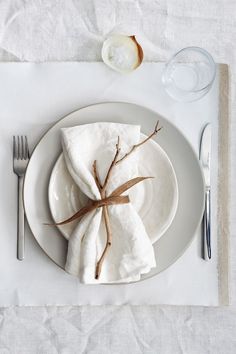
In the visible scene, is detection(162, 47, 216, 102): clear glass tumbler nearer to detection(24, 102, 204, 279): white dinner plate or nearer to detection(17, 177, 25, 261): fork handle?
detection(24, 102, 204, 279): white dinner plate

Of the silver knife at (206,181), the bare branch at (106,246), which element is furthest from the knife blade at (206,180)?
the bare branch at (106,246)

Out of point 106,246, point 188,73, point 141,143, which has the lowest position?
point 106,246

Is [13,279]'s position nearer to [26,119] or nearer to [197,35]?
[26,119]

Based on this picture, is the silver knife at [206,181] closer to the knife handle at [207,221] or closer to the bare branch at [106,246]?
the knife handle at [207,221]

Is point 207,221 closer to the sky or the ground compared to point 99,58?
closer to the ground

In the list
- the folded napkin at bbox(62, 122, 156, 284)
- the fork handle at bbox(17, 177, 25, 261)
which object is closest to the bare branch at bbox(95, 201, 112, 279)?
the folded napkin at bbox(62, 122, 156, 284)

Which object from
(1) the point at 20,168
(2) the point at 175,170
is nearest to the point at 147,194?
(2) the point at 175,170

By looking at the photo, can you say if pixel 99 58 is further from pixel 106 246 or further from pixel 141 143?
pixel 106 246
